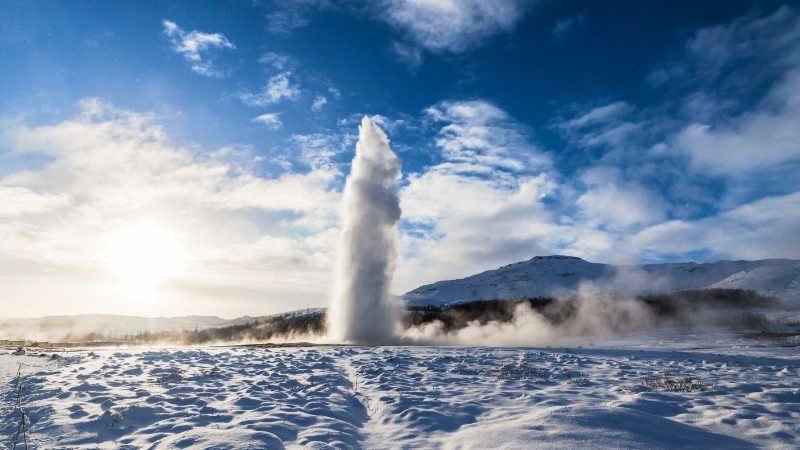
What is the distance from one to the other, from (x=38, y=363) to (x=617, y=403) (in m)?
20.9

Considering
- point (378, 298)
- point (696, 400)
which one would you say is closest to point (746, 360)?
point (696, 400)

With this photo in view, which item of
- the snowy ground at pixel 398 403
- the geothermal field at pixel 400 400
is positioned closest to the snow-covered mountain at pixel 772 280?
the geothermal field at pixel 400 400

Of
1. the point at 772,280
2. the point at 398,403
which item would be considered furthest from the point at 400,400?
the point at 772,280

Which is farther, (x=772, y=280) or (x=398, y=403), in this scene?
(x=772, y=280)

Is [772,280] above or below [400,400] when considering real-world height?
above

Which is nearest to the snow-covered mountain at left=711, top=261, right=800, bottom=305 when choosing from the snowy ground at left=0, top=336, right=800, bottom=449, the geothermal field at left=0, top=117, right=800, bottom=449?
the geothermal field at left=0, top=117, right=800, bottom=449

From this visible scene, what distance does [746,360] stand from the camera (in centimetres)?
1938

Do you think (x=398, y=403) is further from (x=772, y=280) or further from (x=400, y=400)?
(x=772, y=280)

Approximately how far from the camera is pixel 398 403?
1072 cm

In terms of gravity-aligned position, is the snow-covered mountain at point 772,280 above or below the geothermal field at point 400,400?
above

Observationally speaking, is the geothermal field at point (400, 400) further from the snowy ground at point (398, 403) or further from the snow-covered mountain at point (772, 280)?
the snow-covered mountain at point (772, 280)

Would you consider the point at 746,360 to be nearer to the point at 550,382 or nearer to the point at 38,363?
the point at 550,382

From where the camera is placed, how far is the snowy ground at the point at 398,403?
7.82 m

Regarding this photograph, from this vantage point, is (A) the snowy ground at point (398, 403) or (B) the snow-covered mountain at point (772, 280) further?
(B) the snow-covered mountain at point (772, 280)
